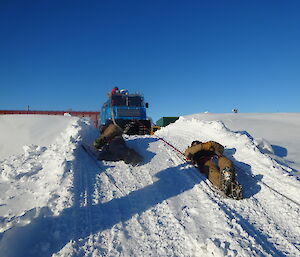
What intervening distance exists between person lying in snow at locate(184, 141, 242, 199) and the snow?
0.18 m

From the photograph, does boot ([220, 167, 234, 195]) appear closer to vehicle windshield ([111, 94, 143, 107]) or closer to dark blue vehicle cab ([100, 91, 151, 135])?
dark blue vehicle cab ([100, 91, 151, 135])

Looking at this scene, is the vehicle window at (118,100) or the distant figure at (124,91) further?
the distant figure at (124,91)

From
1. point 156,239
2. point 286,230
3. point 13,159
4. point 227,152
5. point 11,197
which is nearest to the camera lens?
point 156,239

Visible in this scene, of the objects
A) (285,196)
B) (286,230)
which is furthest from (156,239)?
(285,196)

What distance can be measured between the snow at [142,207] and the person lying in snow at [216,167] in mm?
178

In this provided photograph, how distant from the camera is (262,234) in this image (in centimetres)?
341

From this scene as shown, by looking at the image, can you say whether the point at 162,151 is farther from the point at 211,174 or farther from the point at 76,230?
the point at 76,230

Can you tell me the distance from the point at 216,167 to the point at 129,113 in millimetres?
9279

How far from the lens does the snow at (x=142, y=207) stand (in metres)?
3.04

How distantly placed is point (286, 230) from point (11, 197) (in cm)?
432

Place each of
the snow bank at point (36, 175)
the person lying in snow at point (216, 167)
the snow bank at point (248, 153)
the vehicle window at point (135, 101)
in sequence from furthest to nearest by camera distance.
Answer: the vehicle window at point (135, 101) < the snow bank at point (248, 153) < the person lying in snow at point (216, 167) < the snow bank at point (36, 175)

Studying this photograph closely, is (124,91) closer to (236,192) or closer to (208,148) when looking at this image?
(208,148)

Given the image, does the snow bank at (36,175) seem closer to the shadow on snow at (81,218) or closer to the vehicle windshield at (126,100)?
the shadow on snow at (81,218)

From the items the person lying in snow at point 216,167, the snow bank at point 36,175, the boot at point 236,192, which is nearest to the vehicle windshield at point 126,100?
the snow bank at point 36,175
